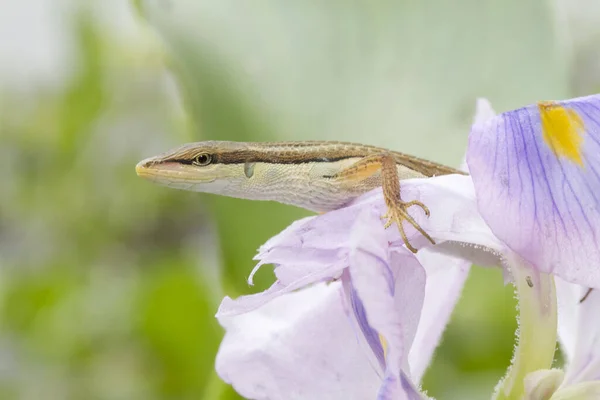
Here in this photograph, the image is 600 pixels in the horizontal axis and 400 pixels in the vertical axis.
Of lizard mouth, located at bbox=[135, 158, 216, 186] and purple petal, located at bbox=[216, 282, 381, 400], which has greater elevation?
lizard mouth, located at bbox=[135, 158, 216, 186]

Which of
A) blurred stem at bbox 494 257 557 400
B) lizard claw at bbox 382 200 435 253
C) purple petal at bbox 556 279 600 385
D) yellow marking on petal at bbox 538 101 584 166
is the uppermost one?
yellow marking on petal at bbox 538 101 584 166

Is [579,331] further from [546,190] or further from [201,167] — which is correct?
[201,167]

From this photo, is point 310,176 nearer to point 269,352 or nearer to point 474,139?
point 269,352

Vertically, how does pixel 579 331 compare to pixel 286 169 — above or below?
below

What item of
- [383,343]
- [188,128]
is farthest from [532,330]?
[188,128]

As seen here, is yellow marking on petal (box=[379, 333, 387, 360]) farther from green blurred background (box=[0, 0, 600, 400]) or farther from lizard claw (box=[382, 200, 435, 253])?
green blurred background (box=[0, 0, 600, 400])

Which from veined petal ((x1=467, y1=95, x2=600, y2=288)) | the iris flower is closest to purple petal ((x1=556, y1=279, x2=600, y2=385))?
the iris flower

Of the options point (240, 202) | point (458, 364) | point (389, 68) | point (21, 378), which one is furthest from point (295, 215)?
point (21, 378)
